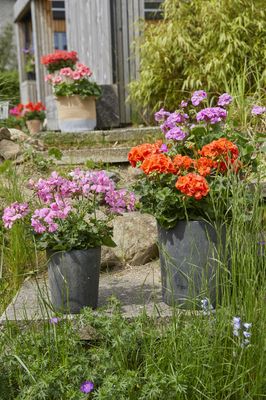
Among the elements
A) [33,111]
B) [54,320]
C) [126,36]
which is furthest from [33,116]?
[54,320]

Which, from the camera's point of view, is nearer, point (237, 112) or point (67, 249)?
point (67, 249)

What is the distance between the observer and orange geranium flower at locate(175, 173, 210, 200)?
7.30 feet

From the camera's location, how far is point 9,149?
4477 millimetres

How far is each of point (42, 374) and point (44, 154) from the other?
9.26ft

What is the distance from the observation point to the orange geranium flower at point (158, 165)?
232cm

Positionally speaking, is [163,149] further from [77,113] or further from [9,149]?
[77,113]

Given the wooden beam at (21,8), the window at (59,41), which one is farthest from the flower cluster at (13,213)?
the window at (59,41)

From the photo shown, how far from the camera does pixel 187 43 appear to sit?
5164 millimetres

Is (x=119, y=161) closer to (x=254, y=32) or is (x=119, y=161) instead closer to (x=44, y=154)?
(x=44, y=154)

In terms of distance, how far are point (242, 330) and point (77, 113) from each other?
4.04 meters

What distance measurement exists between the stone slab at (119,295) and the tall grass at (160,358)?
15 cm

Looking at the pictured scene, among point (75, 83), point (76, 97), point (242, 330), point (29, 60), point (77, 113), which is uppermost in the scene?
point (29, 60)

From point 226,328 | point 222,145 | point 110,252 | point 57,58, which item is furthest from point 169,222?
point 57,58

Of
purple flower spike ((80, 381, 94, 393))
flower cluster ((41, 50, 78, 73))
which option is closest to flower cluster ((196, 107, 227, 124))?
purple flower spike ((80, 381, 94, 393))
